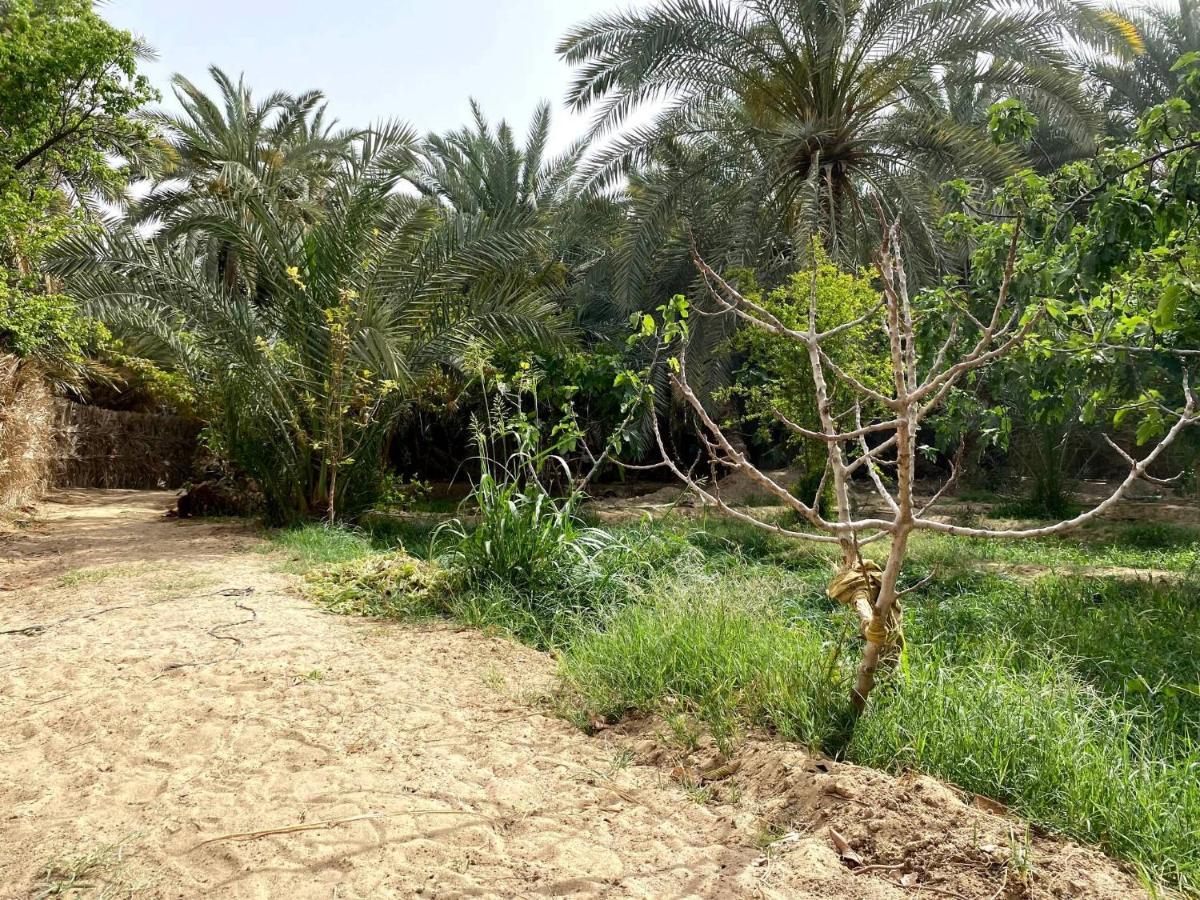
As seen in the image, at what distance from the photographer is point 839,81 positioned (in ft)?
34.3

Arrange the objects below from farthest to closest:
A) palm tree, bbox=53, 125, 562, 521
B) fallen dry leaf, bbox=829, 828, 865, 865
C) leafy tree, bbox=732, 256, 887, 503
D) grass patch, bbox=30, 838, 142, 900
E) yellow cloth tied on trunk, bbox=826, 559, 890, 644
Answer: leafy tree, bbox=732, 256, 887, 503 < palm tree, bbox=53, 125, 562, 521 < yellow cloth tied on trunk, bbox=826, 559, 890, 644 < fallen dry leaf, bbox=829, 828, 865, 865 < grass patch, bbox=30, 838, 142, 900

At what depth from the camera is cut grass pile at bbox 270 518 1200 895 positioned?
87.7 inches

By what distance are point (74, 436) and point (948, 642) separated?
14544 mm

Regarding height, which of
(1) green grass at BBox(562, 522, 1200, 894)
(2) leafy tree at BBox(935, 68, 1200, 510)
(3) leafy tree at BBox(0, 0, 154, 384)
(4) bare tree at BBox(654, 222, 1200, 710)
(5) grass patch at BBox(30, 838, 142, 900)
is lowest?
(5) grass patch at BBox(30, 838, 142, 900)

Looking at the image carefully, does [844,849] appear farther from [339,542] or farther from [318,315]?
[318,315]

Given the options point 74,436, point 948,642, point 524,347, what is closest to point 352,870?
point 948,642

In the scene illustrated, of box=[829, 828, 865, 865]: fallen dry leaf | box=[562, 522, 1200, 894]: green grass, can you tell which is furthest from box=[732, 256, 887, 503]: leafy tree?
box=[829, 828, 865, 865]: fallen dry leaf

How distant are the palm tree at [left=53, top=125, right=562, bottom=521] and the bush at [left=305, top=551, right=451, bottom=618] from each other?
292 centimetres

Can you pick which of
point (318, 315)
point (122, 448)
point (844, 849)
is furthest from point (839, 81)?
point (122, 448)

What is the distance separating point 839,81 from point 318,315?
7.47 m

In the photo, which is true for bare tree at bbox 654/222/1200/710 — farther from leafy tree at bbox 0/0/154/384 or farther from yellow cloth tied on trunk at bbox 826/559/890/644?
leafy tree at bbox 0/0/154/384

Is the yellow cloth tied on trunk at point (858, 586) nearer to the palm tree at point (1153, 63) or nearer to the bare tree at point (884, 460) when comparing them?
the bare tree at point (884, 460)

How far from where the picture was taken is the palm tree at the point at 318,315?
8.51m

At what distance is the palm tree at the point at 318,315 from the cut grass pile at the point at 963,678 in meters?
4.44
